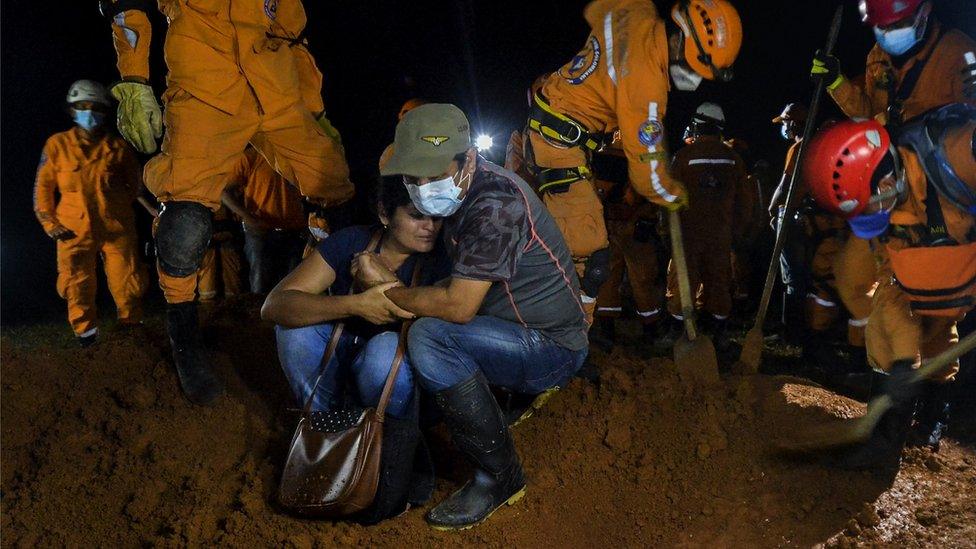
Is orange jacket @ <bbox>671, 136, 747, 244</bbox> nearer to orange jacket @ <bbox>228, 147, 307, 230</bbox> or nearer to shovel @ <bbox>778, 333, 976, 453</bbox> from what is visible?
shovel @ <bbox>778, 333, 976, 453</bbox>

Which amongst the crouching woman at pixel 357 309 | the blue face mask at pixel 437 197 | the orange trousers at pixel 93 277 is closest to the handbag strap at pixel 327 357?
the crouching woman at pixel 357 309

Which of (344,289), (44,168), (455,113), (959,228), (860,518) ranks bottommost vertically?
(44,168)

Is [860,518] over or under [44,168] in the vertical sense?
over

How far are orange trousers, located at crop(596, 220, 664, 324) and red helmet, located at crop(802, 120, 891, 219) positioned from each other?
275 cm

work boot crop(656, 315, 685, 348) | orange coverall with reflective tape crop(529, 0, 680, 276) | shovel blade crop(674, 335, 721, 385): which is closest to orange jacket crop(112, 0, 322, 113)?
orange coverall with reflective tape crop(529, 0, 680, 276)

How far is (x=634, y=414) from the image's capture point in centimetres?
326

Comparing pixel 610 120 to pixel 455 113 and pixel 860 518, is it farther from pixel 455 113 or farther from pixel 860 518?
pixel 860 518

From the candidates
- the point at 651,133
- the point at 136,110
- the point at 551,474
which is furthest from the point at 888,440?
the point at 136,110

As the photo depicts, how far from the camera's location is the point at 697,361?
375 cm

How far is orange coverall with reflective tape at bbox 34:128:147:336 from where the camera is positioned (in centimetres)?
570

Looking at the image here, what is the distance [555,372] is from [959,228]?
80.9 inches

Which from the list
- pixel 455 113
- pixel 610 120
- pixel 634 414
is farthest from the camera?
pixel 610 120

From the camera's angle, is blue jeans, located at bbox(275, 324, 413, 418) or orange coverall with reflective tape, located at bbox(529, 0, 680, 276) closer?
blue jeans, located at bbox(275, 324, 413, 418)

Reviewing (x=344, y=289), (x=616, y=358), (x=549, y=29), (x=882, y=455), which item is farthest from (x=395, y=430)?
(x=549, y=29)
